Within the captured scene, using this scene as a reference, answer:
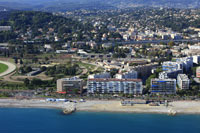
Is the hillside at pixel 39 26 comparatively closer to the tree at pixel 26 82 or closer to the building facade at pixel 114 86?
the tree at pixel 26 82

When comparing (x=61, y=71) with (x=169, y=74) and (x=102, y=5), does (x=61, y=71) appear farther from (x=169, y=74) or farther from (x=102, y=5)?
(x=102, y=5)

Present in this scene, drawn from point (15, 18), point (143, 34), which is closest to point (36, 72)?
point (143, 34)

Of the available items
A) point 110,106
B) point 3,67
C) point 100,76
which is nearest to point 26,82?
point 100,76

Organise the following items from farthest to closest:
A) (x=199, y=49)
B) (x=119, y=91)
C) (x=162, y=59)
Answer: (x=199, y=49) → (x=162, y=59) → (x=119, y=91)

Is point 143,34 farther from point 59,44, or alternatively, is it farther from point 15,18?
point 15,18

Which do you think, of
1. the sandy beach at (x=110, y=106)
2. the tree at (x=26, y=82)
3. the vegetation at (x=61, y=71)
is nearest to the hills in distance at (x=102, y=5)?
the vegetation at (x=61, y=71)
